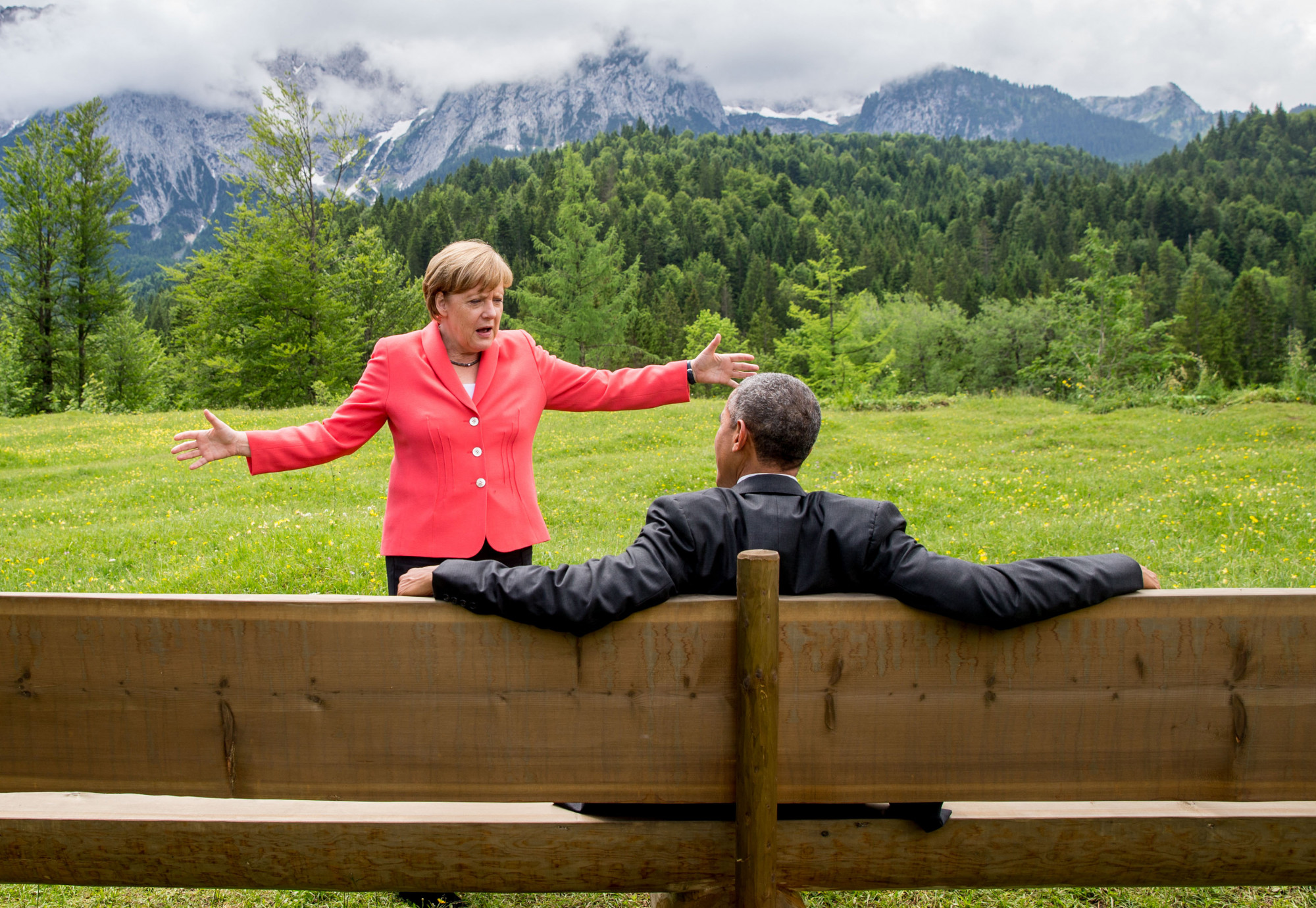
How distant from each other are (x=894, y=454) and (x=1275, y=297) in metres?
102

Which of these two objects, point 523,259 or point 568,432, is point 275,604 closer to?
point 568,432

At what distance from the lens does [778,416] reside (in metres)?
2.58

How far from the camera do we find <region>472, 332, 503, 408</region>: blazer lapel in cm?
352

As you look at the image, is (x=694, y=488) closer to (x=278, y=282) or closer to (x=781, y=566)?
(x=781, y=566)

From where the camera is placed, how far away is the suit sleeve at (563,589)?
201 cm

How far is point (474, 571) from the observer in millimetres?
2080

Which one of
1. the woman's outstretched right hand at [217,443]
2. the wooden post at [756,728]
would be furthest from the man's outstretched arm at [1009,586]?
the woman's outstretched right hand at [217,443]

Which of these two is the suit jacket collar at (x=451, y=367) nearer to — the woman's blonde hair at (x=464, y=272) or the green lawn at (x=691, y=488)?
the woman's blonde hair at (x=464, y=272)

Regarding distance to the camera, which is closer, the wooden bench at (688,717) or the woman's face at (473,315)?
the wooden bench at (688,717)

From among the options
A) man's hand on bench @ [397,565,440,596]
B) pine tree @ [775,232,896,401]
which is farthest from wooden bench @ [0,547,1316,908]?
pine tree @ [775,232,896,401]

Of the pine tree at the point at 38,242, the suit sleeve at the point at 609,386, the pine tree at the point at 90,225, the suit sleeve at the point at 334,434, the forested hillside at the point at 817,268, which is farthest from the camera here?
the pine tree at the point at 90,225

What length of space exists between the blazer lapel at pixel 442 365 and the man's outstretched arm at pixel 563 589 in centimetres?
145

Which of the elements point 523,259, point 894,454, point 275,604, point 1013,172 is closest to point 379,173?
point 894,454

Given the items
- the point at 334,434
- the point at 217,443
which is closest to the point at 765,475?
the point at 334,434
